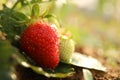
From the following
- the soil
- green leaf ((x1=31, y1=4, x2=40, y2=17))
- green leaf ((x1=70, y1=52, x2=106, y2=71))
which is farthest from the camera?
green leaf ((x1=70, y1=52, x2=106, y2=71))

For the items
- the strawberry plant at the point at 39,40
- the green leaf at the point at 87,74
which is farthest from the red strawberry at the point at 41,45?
the green leaf at the point at 87,74

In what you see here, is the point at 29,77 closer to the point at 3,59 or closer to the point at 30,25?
the point at 30,25

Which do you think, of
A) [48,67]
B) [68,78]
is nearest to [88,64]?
[68,78]

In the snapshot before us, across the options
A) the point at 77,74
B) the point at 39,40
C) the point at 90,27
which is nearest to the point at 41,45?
the point at 39,40

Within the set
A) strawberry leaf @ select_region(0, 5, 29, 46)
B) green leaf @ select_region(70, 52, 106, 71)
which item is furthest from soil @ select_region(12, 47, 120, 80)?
strawberry leaf @ select_region(0, 5, 29, 46)

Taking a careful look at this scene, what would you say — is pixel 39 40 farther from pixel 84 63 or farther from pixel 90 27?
pixel 90 27

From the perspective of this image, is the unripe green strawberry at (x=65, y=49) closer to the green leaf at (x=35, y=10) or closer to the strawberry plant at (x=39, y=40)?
the strawberry plant at (x=39, y=40)

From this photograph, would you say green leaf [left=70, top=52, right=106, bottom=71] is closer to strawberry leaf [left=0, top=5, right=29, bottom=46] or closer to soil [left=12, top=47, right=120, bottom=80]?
soil [left=12, top=47, right=120, bottom=80]
